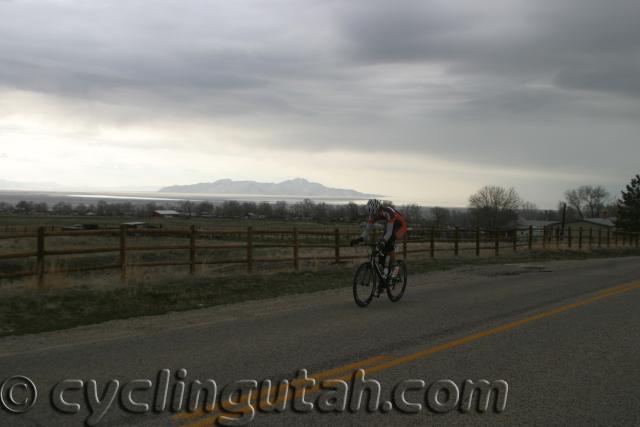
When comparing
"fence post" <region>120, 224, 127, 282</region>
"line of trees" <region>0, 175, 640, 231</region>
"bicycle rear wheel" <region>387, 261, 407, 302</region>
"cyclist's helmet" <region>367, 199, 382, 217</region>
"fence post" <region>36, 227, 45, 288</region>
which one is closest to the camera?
"cyclist's helmet" <region>367, 199, 382, 217</region>

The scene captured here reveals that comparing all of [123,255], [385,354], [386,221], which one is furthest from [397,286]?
[123,255]

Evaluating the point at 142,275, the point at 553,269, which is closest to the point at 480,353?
the point at 142,275

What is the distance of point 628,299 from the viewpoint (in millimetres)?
11453

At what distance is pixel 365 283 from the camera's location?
10.5 metres

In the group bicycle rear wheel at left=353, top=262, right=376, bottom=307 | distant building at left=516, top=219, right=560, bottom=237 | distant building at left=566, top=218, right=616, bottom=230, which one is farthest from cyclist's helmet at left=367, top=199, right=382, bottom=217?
distant building at left=566, top=218, right=616, bottom=230

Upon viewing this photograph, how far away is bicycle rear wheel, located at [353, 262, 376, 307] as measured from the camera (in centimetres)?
1039

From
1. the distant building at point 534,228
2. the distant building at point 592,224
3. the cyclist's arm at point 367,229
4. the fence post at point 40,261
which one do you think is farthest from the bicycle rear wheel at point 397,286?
the distant building at point 592,224

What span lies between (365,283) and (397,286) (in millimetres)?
1003

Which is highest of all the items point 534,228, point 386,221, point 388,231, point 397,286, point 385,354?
point 386,221

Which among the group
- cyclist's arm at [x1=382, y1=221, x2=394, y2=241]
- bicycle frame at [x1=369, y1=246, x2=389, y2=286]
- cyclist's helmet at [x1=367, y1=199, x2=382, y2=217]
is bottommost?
bicycle frame at [x1=369, y1=246, x2=389, y2=286]

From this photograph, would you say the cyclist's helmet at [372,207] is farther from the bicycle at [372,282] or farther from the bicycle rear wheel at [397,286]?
the bicycle rear wheel at [397,286]

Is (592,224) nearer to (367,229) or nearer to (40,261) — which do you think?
(367,229)

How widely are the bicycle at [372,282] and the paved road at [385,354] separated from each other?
0.79 ft

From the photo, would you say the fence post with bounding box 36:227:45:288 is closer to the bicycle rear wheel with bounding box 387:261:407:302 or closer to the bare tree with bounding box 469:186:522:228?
the bicycle rear wheel with bounding box 387:261:407:302
